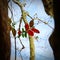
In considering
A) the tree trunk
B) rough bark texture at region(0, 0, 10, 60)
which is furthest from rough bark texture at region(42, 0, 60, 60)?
rough bark texture at region(0, 0, 10, 60)

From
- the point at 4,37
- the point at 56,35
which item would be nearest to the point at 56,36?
the point at 56,35

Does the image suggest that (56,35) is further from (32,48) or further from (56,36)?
(32,48)

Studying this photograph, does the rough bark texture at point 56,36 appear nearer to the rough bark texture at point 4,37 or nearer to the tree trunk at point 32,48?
the tree trunk at point 32,48

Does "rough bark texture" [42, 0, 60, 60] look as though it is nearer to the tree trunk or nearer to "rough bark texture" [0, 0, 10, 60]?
the tree trunk

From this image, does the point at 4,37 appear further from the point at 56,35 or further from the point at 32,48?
the point at 56,35

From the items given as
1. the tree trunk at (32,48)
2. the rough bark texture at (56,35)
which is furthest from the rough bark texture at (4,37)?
the rough bark texture at (56,35)

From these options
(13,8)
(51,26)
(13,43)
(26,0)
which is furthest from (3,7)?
(51,26)

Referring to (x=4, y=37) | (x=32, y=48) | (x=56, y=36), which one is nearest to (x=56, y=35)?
(x=56, y=36)

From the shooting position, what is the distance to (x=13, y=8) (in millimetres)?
1784

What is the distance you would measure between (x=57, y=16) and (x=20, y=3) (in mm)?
320

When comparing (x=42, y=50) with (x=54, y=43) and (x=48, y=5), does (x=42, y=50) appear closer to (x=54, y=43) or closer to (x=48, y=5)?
(x=54, y=43)

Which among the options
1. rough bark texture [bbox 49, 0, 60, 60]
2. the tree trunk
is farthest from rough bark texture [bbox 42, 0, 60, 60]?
the tree trunk

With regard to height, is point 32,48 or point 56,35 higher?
point 56,35

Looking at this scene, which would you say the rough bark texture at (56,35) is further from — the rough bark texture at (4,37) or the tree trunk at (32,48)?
the rough bark texture at (4,37)
